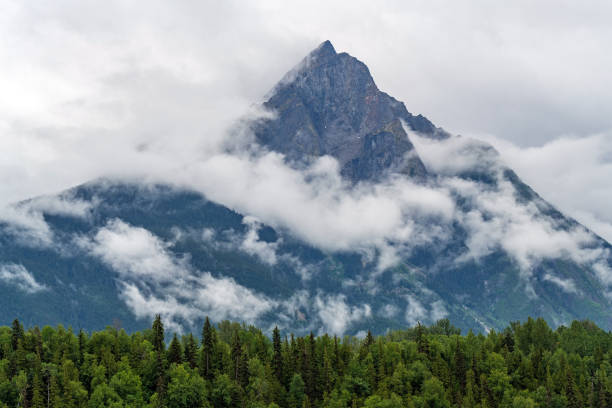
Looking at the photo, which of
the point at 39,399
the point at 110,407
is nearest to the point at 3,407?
the point at 39,399

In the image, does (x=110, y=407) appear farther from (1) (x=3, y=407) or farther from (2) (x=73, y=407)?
(1) (x=3, y=407)

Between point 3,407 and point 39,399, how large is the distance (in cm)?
1021

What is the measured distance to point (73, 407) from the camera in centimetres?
19962

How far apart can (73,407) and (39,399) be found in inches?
367

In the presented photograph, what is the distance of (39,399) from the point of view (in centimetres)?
19900

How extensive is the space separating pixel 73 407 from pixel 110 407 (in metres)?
10.1

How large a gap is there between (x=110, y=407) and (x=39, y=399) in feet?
63.2

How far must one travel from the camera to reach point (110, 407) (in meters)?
199

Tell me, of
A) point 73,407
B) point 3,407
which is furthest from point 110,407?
point 3,407

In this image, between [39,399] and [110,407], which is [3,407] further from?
[110,407]
